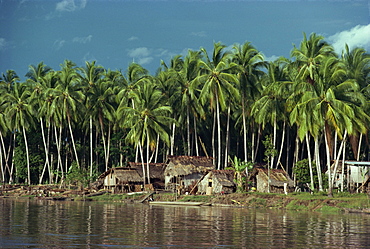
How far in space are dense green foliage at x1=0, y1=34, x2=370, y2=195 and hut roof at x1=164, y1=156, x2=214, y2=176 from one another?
7.19 feet

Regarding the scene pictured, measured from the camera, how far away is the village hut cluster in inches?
1800

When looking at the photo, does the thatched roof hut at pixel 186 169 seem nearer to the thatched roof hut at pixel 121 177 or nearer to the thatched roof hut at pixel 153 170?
the thatched roof hut at pixel 153 170

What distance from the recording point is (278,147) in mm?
65250

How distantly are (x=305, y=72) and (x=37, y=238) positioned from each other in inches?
1278

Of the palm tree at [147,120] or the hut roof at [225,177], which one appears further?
the palm tree at [147,120]

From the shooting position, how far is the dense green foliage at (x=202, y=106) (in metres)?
40.7

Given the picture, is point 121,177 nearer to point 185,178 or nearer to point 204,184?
point 185,178

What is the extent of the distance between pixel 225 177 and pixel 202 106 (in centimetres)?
1308

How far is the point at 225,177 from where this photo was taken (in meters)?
45.9

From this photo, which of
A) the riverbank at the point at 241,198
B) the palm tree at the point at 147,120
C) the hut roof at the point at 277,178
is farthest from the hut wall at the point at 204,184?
the palm tree at the point at 147,120

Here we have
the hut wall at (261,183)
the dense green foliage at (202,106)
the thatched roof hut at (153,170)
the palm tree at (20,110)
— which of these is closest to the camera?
the dense green foliage at (202,106)

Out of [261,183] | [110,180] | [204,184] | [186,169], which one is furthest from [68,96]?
[261,183]

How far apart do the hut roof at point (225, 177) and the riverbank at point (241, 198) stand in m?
2.69

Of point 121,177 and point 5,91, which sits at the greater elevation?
point 5,91
